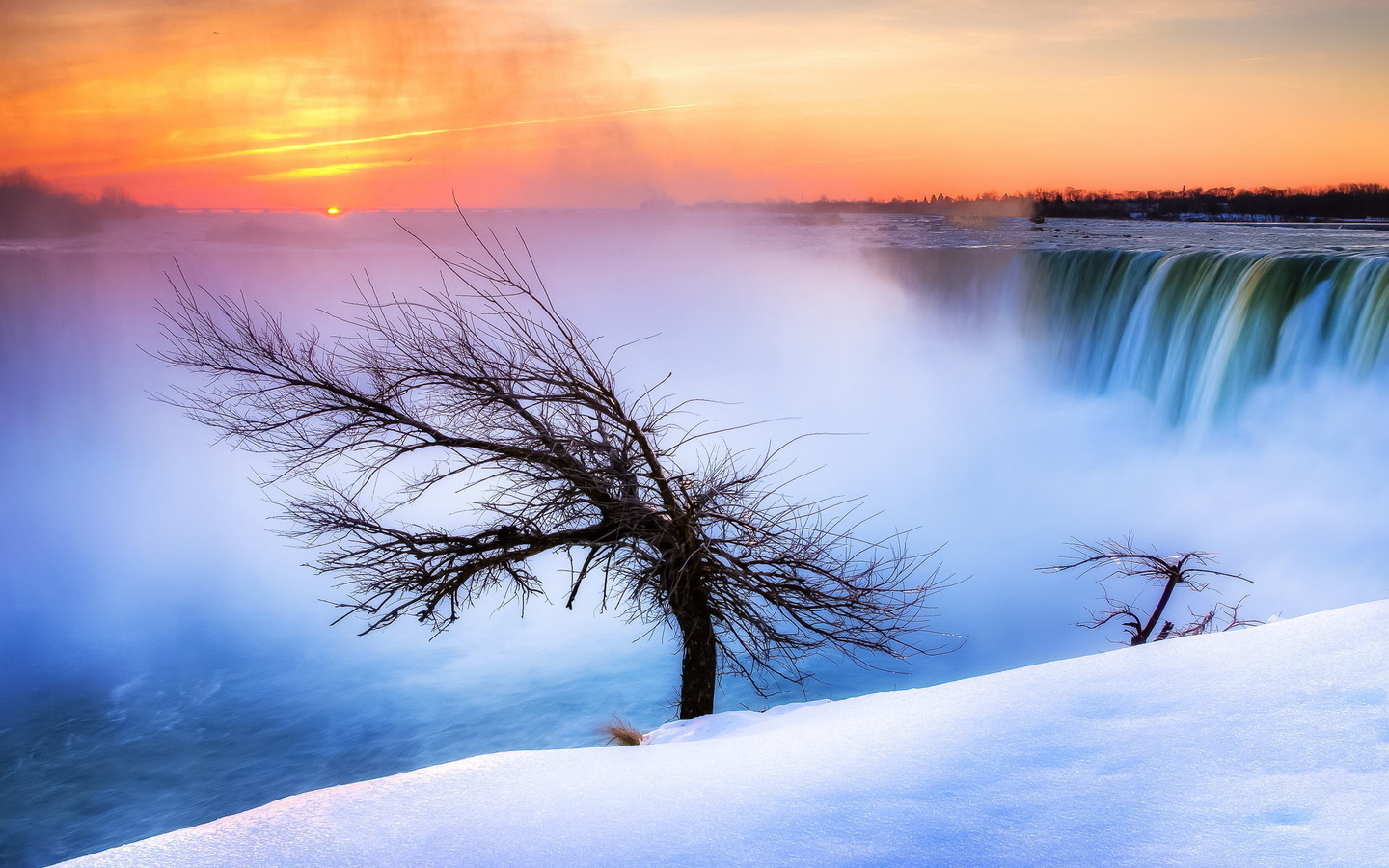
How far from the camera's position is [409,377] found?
259 inches

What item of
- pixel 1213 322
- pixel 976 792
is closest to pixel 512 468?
pixel 976 792

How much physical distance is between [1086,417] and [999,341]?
5.71 meters

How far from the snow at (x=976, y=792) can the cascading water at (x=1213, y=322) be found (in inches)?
537

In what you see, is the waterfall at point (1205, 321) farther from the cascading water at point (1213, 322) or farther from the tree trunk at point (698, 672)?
the tree trunk at point (698, 672)

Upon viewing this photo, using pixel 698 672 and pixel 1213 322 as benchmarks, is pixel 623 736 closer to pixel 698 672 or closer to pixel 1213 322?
pixel 698 672

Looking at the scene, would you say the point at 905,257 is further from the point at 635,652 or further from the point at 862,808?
the point at 862,808

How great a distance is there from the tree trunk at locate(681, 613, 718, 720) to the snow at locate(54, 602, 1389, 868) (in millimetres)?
3878

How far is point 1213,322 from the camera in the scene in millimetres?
16938

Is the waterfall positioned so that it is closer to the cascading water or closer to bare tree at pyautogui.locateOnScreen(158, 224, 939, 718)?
the cascading water

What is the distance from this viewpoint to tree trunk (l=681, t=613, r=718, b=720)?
7.55m

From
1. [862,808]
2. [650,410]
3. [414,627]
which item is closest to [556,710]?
[414,627]

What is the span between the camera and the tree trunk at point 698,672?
755 cm

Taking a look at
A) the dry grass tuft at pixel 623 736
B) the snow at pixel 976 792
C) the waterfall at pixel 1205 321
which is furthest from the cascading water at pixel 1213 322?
the snow at pixel 976 792

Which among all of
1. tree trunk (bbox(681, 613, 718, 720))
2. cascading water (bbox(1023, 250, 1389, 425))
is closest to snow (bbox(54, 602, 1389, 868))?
tree trunk (bbox(681, 613, 718, 720))
